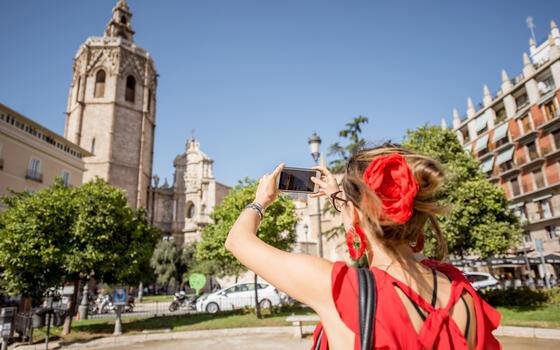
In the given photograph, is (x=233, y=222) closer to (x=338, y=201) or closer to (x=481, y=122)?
(x=338, y=201)

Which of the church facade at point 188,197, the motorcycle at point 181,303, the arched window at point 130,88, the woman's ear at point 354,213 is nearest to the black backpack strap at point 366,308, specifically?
the woman's ear at point 354,213

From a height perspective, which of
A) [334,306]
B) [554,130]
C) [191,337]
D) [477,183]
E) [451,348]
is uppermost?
[554,130]

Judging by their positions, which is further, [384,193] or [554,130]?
[554,130]

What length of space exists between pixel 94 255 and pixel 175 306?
35.8ft

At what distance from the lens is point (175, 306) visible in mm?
20406

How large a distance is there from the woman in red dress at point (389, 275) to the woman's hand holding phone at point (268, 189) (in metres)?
0.15

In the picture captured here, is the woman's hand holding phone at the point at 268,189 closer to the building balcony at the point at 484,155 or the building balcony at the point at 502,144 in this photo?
the building balcony at the point at 502,144

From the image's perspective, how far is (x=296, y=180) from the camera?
5.76 ft

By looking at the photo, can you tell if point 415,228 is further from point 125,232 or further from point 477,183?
point 477,183

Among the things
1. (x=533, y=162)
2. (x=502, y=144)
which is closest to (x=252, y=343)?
(x=533, y=162)

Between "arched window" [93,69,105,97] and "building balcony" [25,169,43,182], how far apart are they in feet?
65.0

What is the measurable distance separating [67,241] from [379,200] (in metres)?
12.6

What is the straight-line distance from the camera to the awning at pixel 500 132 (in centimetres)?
3212

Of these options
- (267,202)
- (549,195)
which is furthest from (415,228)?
(549,195)
